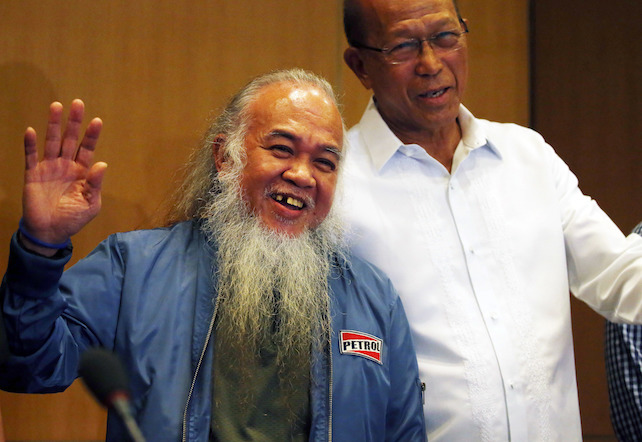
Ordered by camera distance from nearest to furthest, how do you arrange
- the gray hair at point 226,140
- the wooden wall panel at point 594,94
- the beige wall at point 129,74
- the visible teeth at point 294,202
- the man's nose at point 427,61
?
the visible teeth at point 294,202
the gray hair at point 226,140
the man's nose at point 427,61
the beige wall at point 129,74
the wooden wall panel at point 594,94

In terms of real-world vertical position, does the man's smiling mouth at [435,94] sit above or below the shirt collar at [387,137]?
above

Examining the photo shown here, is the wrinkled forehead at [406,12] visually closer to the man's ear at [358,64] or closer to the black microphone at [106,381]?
the man's ear at [358,64]

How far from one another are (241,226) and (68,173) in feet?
1.87

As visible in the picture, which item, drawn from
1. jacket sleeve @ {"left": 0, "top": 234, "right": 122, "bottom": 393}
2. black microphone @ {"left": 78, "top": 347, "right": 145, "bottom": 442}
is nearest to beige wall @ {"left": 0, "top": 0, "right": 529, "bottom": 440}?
jacket sleeve @ {"left": 0, "top": 234, "right": 122, "bottom": 393}

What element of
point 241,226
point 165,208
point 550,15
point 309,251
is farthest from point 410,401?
point 550,15

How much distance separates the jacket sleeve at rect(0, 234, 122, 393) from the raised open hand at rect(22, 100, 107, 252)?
0.19 feet

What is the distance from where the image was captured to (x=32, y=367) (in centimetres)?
147

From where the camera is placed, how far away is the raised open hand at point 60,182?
139 cm

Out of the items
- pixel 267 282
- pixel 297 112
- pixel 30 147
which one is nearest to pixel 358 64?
pixel 297 112

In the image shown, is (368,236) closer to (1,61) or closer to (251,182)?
(251,182)

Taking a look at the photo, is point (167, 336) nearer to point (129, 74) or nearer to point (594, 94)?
point (129, 74)

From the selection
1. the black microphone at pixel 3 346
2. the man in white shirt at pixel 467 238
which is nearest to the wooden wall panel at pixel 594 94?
the man in white shirt at pixel 467 238

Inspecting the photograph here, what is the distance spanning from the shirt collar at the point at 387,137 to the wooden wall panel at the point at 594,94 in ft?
2.61

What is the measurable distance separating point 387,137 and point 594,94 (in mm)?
1189
